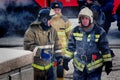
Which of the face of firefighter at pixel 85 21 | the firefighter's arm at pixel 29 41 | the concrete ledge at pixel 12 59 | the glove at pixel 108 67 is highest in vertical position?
the face of firefighter at pixel 85 21

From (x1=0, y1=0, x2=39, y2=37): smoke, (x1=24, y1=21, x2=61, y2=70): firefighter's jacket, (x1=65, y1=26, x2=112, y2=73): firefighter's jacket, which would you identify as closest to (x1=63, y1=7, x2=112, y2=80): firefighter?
(x1=65, y1=26, x2=112, y2=73): firefighter's jacket

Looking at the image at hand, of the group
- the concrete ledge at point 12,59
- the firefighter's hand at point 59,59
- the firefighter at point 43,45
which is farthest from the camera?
the firefighter's hand at point 59,59

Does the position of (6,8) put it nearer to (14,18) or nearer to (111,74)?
(14,18)

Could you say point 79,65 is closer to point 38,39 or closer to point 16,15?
point 38,39

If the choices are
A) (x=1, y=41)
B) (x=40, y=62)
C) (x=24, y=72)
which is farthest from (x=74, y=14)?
(x=24, y=72)

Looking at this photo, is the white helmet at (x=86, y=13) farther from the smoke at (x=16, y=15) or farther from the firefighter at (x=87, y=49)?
the smoke at (x=16, y=15)

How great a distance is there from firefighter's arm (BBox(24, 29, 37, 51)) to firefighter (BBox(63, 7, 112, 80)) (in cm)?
44

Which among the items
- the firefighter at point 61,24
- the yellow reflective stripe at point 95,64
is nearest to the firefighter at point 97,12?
the firefighter at point 61,24

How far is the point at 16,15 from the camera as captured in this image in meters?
4.08

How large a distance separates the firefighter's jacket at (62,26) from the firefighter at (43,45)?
2.2 inches

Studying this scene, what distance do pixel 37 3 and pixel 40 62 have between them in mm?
756

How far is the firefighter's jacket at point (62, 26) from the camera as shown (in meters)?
4.04

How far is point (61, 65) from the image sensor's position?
13.5 feet

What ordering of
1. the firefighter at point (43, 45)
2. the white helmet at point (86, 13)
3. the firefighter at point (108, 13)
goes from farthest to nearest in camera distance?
the firefighter at point (43, 45)
the firefighter at point (108, 13)
the white helmet at point (86, 13)
